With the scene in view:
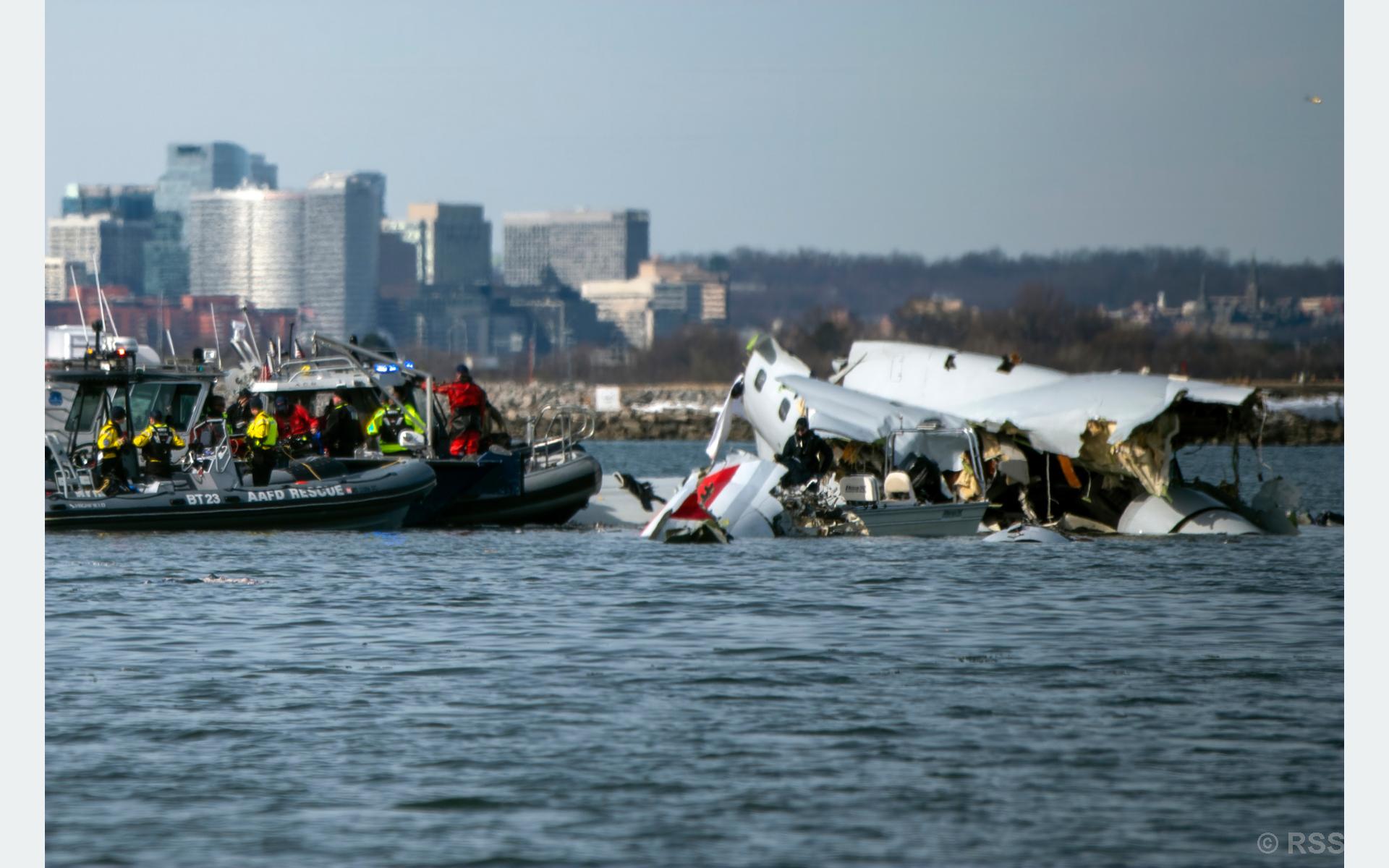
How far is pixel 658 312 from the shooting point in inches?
4028

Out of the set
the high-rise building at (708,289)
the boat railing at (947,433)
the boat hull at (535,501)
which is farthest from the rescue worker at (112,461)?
the high-rise building at (708,289)

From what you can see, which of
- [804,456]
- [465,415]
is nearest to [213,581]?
[465,415]

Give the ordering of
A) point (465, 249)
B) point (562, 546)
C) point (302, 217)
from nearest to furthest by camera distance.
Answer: point (562, 546)
point (302, 217)
point (465, 249)

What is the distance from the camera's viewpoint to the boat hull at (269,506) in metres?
21.6

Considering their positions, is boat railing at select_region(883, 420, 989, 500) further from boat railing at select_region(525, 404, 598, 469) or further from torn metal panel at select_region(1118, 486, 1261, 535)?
boat railing at select_region(525, 404, 598, 469)

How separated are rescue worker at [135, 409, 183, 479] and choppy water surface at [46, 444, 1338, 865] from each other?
6.94 ft

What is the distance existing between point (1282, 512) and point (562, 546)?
34.3 feet

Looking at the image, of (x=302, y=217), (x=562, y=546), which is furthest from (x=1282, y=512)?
(x=302, y=217)

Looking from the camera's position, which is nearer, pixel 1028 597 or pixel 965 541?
pixel 1028 597

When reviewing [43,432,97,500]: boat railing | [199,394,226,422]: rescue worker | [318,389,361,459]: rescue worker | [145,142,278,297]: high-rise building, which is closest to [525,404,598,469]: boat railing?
[318,389,361,459]: rescue worker

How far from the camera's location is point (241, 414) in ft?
85.5

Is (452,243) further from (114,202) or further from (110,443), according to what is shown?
(110,443)

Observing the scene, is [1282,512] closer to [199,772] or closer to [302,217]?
[199,772]

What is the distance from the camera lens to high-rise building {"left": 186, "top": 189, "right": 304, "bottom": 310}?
12038cm
